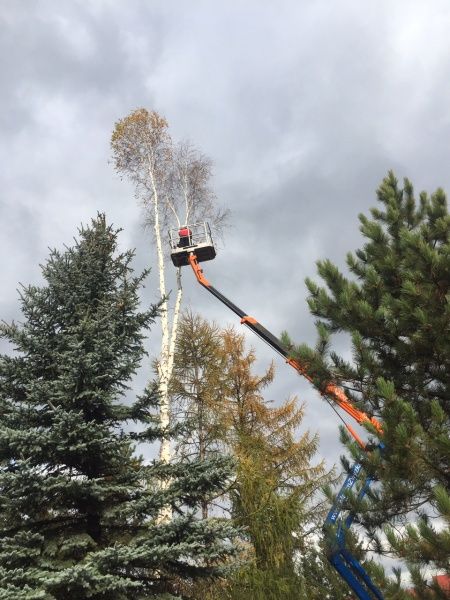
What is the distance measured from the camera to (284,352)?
9.16 m

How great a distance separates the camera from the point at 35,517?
22.8 ft

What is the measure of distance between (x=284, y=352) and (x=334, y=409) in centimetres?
224

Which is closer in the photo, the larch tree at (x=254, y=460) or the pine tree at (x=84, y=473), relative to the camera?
the pine tree at (x=84, y=473)

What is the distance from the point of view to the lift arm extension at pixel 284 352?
6816 mm

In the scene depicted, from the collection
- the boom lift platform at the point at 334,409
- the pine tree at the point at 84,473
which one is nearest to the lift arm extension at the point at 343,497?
the boom lift platform at the point at 334,409

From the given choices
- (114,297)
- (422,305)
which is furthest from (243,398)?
A: (422,305)

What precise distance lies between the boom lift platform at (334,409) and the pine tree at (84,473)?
4.86ft

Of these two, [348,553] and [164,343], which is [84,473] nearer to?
[348,553]

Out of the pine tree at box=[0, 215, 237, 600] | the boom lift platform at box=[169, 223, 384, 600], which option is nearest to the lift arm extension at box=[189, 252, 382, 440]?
the boom lift platform at box=[169, 223, 384, 600]

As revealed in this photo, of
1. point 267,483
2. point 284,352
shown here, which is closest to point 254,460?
point 267,483

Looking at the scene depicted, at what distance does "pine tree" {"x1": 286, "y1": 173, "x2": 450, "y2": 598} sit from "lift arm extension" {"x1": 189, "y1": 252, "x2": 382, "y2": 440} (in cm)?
16

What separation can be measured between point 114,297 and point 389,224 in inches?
174

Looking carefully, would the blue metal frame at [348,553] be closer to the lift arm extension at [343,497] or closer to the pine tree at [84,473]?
the lift arm extension at [343,497]

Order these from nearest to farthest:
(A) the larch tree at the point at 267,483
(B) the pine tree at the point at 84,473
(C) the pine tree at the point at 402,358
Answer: (C) the pine tree at the point at 402,358, (B) the pine tree at the point at 84,473, (A) the larch tree at the point at 267,483
